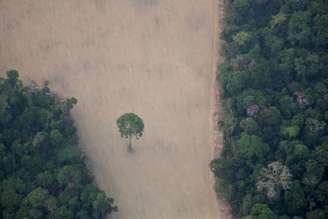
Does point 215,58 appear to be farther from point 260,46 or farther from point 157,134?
point 157,134

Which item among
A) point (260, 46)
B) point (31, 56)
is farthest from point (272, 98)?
point (31, 56)

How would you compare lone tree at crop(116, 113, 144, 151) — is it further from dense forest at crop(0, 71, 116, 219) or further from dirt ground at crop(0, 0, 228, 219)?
dense forest at crop(0, 71, 116, 219)

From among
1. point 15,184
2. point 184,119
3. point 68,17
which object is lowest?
point 15,184

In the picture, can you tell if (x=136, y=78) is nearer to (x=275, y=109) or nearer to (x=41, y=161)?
(x=41, y=161)

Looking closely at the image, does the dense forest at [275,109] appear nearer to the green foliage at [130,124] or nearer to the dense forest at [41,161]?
the green foliage at [130,124]

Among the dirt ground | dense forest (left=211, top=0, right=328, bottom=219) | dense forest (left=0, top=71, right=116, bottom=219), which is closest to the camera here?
dense forest (left=0, top=71, right=116, bottom=219)

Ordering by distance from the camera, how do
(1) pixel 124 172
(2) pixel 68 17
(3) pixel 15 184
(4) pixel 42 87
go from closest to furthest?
(3) pixel 15 184
(1) pixel 124 172
(4) pixel 42 87
(2) pixel 68 17

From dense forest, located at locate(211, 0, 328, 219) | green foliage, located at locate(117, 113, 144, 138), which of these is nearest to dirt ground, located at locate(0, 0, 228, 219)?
dense forest, located at locate(211, 0, 328, 219)
